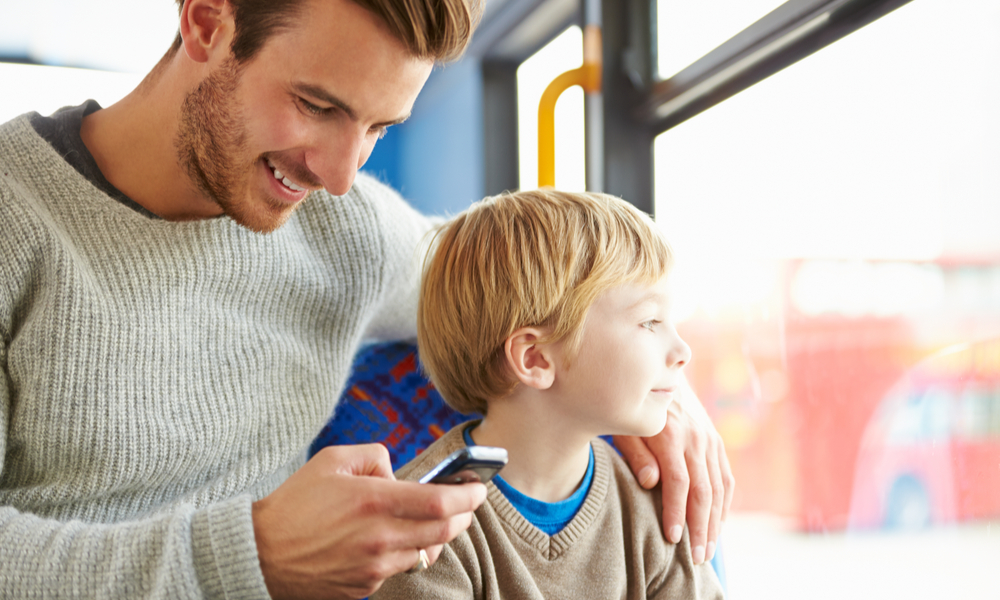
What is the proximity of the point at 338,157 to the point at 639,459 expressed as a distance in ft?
1.94

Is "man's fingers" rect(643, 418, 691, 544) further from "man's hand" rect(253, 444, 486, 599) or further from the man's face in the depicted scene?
the man's face

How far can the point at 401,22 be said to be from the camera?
958mm

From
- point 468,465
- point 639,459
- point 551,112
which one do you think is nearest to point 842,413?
point 639,459

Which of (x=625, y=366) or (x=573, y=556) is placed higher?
(x=625, y=366)

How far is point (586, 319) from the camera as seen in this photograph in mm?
971

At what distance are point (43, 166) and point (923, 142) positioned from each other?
4.53 feet

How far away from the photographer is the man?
979mm

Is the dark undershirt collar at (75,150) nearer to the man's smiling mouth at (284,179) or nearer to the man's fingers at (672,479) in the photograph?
the man's smiling mouth at (284,179)

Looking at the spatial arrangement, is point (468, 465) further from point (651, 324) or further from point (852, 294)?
point (852, 294)

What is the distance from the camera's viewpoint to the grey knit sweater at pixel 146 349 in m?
0.99

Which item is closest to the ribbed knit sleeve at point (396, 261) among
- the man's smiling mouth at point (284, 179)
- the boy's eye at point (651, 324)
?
the man's smiling mouth at point (284, 179)

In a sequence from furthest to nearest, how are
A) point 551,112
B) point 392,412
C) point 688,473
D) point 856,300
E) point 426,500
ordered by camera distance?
point 551,112 → point 856,300 → point 392,412 → point 688,473 → point 426,500

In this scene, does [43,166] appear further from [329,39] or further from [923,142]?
[923,142]

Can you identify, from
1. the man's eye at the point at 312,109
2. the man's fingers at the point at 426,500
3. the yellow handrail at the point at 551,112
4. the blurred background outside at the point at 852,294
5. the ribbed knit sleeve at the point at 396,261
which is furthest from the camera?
the yellow handrail at the point at 551,112
